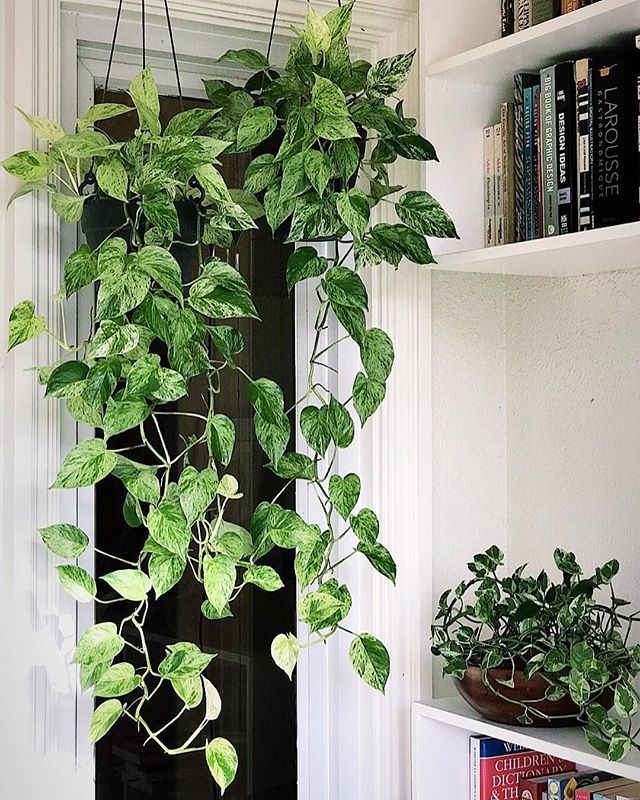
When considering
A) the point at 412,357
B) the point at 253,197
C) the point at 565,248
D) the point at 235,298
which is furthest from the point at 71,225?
the point at 565,248

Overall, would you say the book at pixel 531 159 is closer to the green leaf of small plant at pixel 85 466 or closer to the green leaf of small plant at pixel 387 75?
the green leaf of small plant at pixel 387 75

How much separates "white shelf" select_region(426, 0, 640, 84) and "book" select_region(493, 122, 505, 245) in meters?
0.09

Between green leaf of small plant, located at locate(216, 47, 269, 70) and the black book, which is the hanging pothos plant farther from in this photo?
the black book

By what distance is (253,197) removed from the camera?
1.56 m

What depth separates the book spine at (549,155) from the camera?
160cm

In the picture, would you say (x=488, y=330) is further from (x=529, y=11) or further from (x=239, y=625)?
(x=239, y=625)

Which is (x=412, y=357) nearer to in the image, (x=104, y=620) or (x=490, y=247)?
(x=490, y=247)

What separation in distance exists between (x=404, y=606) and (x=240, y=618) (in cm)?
27

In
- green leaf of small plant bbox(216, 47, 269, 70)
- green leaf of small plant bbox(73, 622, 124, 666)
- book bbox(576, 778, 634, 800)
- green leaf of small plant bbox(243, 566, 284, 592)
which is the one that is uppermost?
green leaf of small plant bbox(216, 47, 269, 70)

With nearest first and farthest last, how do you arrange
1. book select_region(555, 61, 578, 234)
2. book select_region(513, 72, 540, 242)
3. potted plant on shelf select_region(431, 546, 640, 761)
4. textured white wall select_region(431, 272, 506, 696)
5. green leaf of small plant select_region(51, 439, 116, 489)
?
green leaf of small plant select_region(51, 439, 116, 489) → potted plant on shelf select_region(431, 546, 640, 761) → book select_region(555, 61, 578, 234) → book select_region(513, 72, 540, 242) → textured white wall select_region(431, 272, 506, 696)

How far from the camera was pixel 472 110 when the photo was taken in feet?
5.87

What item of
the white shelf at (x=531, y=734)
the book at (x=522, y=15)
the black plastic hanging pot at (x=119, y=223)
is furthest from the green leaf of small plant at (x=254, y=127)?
the white shelf at (x=531, y=734)

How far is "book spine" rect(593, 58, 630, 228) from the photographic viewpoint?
59.6 inches

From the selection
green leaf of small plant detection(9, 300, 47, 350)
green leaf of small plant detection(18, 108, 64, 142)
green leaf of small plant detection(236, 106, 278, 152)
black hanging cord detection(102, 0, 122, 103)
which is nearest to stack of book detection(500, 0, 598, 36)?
green leaf of small plant detection(236, 106, 278, 152)
